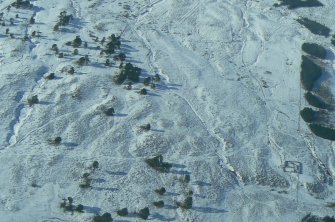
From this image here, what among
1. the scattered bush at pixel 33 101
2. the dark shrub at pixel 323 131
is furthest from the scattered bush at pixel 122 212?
the dark shrub at pixel 323 131

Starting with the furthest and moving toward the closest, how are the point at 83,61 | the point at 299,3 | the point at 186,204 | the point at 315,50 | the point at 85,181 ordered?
the point at 299,3 → the point at 315,50 → the point at 83,61 → the point at 85,181 → the point at 186,204

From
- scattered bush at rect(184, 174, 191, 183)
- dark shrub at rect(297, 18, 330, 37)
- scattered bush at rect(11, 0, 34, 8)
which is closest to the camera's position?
scattered bush at rect(184, 174, 191, 183)

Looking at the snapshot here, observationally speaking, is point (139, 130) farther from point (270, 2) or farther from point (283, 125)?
point (270, 2)

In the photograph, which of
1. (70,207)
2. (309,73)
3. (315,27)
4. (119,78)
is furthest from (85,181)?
(315,27)

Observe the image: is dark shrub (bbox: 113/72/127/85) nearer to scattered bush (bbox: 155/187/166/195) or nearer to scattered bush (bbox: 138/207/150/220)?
scattered bush (bbox: 155/187/166/195)

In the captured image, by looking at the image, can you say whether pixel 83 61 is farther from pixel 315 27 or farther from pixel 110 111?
pixel 315 27

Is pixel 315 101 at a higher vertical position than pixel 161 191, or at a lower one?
higher

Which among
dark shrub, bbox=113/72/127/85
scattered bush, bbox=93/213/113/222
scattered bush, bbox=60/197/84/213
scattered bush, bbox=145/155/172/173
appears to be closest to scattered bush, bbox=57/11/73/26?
dark shrub, bbox=113/72/127/85
